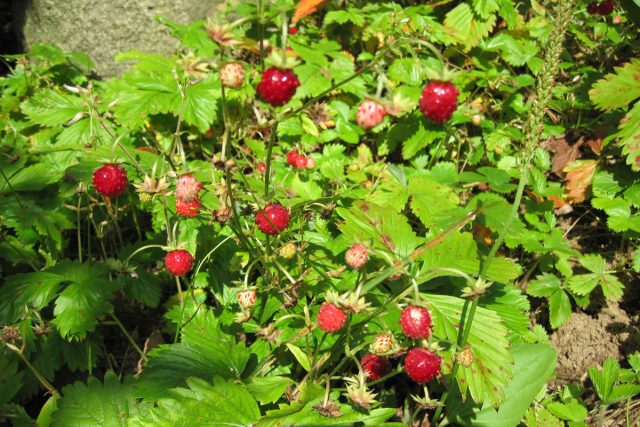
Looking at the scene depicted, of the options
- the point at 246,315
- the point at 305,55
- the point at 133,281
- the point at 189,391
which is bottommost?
the point at 133,281

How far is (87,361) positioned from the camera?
2.14 m

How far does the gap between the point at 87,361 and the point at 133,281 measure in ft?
1.21

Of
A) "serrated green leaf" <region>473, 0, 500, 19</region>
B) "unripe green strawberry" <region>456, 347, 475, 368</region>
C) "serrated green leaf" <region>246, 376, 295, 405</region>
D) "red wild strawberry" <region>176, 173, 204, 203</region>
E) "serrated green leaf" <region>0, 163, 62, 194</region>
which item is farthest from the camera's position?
"serrated green leaf" <region>473, 0, 500, 19</region>

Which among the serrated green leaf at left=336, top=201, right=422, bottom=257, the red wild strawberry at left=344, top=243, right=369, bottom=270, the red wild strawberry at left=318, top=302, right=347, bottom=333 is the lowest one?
the serrated green leaf at left=336, top=201, right=422, bottom=257

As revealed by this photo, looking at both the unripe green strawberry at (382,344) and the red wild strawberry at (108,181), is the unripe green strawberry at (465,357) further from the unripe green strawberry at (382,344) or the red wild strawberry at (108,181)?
the red wild strawberry at (108,181)

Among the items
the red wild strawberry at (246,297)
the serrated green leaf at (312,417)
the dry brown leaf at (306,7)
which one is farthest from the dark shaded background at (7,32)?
the serrated green leaf at (312,417)

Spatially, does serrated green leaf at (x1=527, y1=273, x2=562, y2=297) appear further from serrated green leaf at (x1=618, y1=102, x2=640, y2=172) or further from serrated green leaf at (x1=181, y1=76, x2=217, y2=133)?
serrated green leaf at (x1=181, y1=76, x2=217, y2=133)

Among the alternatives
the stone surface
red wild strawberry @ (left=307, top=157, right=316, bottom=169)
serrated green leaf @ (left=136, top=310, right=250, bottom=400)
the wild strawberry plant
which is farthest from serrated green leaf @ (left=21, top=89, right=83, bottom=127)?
serrated green leaf @ (left=136, top=310, right=250, bottom=400)

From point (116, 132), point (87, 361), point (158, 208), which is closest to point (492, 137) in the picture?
point (158, 208)

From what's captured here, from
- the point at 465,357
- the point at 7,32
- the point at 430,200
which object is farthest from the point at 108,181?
the point at 7,32

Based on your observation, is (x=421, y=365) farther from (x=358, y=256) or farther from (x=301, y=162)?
(x=301, y=162)

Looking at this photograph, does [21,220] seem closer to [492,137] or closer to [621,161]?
[492,137]

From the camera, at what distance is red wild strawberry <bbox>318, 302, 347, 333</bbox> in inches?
55.2

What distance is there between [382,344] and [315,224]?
0.84 m
